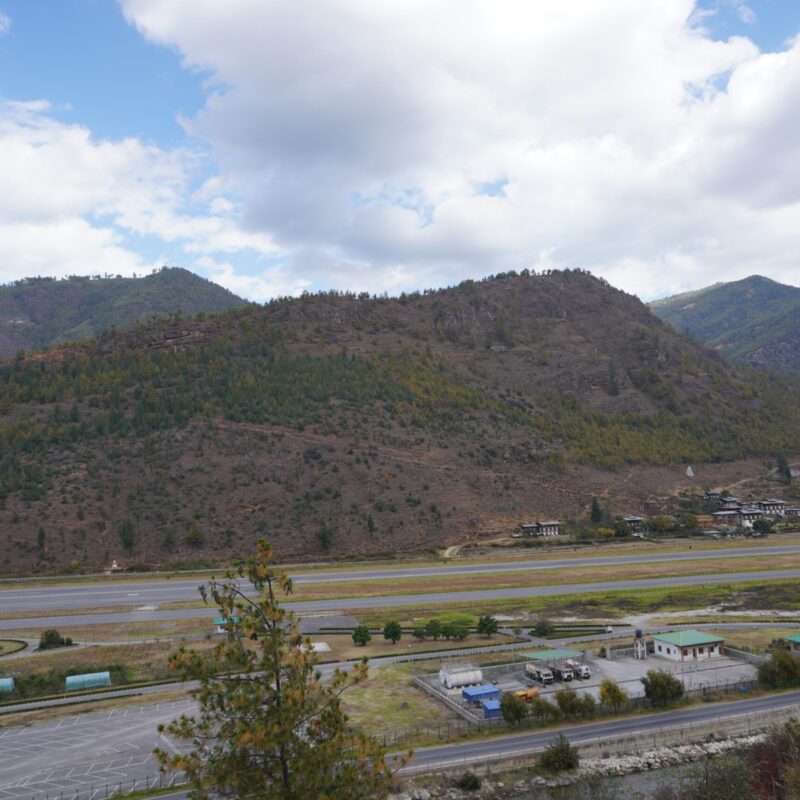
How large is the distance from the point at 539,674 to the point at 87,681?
25.5 metres

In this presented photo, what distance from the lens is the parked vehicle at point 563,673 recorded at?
36.7 metres

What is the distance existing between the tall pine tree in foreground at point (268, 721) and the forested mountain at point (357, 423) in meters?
69.6

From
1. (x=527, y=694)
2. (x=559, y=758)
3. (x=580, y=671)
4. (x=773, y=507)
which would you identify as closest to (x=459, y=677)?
(x=527, y=694)

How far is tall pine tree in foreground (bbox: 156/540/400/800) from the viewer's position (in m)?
12.5

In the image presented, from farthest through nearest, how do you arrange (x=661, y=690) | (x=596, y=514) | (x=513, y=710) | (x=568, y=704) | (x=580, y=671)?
(x=596, y=514) < (x=580, y=671) < (x=661, y=690) < (x=568, y=704) < (x=513, y=710)

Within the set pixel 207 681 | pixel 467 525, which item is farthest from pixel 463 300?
pixel 207 681

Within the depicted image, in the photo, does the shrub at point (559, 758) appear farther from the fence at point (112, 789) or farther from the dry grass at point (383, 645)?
the dry grass at point (383, 645)

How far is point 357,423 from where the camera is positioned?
11150 cm

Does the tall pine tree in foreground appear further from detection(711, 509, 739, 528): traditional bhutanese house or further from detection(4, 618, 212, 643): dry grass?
detection(711, 509, 739, 528): traditional bhutanese house

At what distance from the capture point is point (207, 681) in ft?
42.8

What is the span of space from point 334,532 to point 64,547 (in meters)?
32.0

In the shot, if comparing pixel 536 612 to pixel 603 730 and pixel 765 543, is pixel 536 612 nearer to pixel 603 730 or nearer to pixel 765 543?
pixel 603 730

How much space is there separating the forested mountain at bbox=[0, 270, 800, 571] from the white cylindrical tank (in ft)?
154

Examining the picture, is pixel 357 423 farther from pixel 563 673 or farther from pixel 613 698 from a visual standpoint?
pixel 613 698
